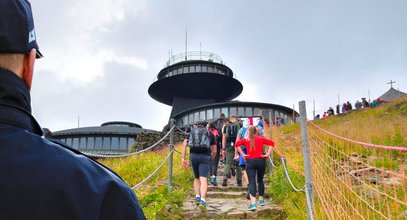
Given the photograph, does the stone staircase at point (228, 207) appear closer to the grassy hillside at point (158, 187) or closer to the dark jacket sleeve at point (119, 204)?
the grassy hillside at point (158, 187)

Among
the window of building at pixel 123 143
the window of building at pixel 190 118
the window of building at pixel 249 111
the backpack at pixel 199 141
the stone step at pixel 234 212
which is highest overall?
the window of building at pixel 249 111

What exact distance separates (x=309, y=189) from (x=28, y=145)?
506 centimetres

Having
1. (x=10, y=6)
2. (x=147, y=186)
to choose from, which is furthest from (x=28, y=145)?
(x=147, y=186)

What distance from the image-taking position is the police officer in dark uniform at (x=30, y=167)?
1.09m

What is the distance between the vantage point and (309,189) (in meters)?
5.72

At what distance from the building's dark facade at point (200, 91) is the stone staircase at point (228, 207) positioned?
26277 mm

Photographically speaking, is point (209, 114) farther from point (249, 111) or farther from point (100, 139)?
point (100, 139)

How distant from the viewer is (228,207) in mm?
8336

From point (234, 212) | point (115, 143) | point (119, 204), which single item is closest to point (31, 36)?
point (119, 204)

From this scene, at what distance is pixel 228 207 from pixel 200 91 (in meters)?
34.3

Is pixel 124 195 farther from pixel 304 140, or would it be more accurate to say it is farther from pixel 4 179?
pixel 304 140

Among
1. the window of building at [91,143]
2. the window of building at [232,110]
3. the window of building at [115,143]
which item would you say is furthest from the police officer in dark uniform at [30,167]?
the window of building at [91,143]

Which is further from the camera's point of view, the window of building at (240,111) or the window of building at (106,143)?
the window of building at (106,143)

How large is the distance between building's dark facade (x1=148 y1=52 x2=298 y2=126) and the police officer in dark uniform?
34.9 m
